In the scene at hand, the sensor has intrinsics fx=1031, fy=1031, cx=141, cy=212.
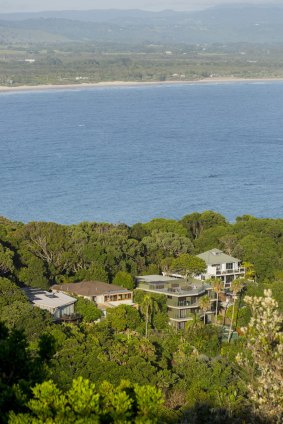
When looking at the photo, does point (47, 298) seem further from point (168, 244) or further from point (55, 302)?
point (168, 244)

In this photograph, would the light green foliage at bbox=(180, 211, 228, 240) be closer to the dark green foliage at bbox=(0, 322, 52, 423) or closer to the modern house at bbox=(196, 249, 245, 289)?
the modern house at bbox=(196, 249, 245, 289)

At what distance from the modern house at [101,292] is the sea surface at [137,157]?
72.7ft

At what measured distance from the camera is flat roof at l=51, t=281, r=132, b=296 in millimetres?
36969

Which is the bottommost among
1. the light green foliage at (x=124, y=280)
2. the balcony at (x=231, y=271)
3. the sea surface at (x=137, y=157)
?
the sea surface at (x=137, y=157)

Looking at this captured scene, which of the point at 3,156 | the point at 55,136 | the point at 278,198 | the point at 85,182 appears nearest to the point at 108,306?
the point at 278,198

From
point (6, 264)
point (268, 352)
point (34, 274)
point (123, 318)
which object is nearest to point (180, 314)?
point (123, 318)

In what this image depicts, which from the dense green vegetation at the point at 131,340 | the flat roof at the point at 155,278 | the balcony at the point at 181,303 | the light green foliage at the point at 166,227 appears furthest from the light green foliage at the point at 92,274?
the light green foliage at the point at 166,227

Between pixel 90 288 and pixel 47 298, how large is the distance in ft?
8.39

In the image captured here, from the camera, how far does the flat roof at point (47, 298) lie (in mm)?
34094

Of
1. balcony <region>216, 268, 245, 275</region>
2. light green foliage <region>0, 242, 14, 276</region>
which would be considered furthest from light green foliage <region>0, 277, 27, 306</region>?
balcony <region>216, 268, 245, 275</region>

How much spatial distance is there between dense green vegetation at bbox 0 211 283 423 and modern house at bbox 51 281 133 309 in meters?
0.85

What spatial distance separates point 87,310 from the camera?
34.4 m

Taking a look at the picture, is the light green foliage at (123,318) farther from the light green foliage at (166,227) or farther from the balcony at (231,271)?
the light green foliage at (166,227)

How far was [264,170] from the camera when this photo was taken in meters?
82.1
